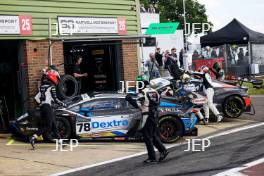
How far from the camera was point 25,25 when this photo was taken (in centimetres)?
1603

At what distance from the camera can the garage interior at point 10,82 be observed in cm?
1690

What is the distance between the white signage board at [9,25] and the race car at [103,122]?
316 centimetres

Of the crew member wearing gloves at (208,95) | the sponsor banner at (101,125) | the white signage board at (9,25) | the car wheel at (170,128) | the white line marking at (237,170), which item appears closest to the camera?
the white line marking at (237,170)

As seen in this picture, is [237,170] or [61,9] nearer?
[237,170]

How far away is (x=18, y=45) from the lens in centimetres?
1638

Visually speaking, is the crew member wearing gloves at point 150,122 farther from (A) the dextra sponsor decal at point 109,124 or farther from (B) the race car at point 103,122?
(A) the dextra sponsor decal at point 109,124

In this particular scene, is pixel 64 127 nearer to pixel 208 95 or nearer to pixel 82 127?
pixel 82 127

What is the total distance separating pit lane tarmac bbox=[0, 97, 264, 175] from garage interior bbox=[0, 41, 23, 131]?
7.56 feet

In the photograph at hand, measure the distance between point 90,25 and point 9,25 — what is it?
320 centimetres

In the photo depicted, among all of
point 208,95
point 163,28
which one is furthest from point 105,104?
point 163,28

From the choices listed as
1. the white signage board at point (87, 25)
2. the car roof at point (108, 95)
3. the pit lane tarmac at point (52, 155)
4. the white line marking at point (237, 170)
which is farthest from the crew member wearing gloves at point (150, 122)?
the white signage board at point (87, 25)

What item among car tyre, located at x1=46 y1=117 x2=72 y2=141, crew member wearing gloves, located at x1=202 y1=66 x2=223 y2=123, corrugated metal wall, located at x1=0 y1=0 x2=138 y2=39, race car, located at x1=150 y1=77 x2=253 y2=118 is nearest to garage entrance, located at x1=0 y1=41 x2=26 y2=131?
corrugated metal wall, located at x1=0 y1=0 x2=138 y2=39

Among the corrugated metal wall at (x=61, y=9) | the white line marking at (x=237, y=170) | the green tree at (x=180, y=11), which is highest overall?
the green tree at (x=180, y=11)

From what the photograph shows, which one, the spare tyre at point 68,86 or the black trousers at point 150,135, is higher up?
the spare tyre at point 68,86
